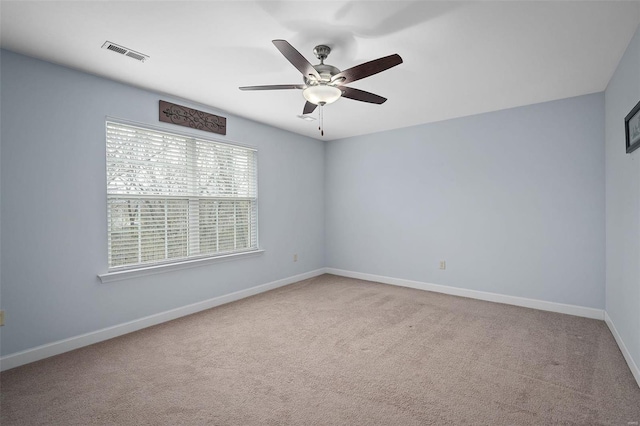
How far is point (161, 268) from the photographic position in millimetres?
3449

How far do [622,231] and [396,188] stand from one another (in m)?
2.79

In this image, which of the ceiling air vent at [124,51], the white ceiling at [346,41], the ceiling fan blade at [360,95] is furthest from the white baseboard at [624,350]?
the ceiling air vent at [124,51]

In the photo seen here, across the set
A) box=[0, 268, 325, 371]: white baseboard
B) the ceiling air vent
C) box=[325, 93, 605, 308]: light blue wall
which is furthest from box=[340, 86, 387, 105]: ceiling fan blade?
box=[0, 268, 325, 371]: white baseboard

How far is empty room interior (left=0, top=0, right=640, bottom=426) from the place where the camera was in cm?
209

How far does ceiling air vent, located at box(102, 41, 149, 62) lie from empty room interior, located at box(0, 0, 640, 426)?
0.02m

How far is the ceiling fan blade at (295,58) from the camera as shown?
186 centimetres

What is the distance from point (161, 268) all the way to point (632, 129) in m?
4.43

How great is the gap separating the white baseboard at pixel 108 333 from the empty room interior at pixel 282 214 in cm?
2

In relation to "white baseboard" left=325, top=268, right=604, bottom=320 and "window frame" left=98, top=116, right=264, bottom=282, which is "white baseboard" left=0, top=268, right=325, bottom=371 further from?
"white baseboard" left=325, top=268, right=604, bottom=320

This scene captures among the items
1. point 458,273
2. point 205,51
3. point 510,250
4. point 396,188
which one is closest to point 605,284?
point 510,250

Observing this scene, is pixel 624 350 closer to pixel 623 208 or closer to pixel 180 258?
pixel 623 208

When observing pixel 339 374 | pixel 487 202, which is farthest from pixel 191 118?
pixel 487 202

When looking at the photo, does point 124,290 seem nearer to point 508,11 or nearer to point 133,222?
point 133,222

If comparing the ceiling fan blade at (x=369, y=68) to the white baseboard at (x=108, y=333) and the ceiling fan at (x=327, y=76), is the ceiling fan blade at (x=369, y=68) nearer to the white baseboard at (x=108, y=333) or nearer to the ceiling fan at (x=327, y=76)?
the ceiling fan at (x=327, y=76)
